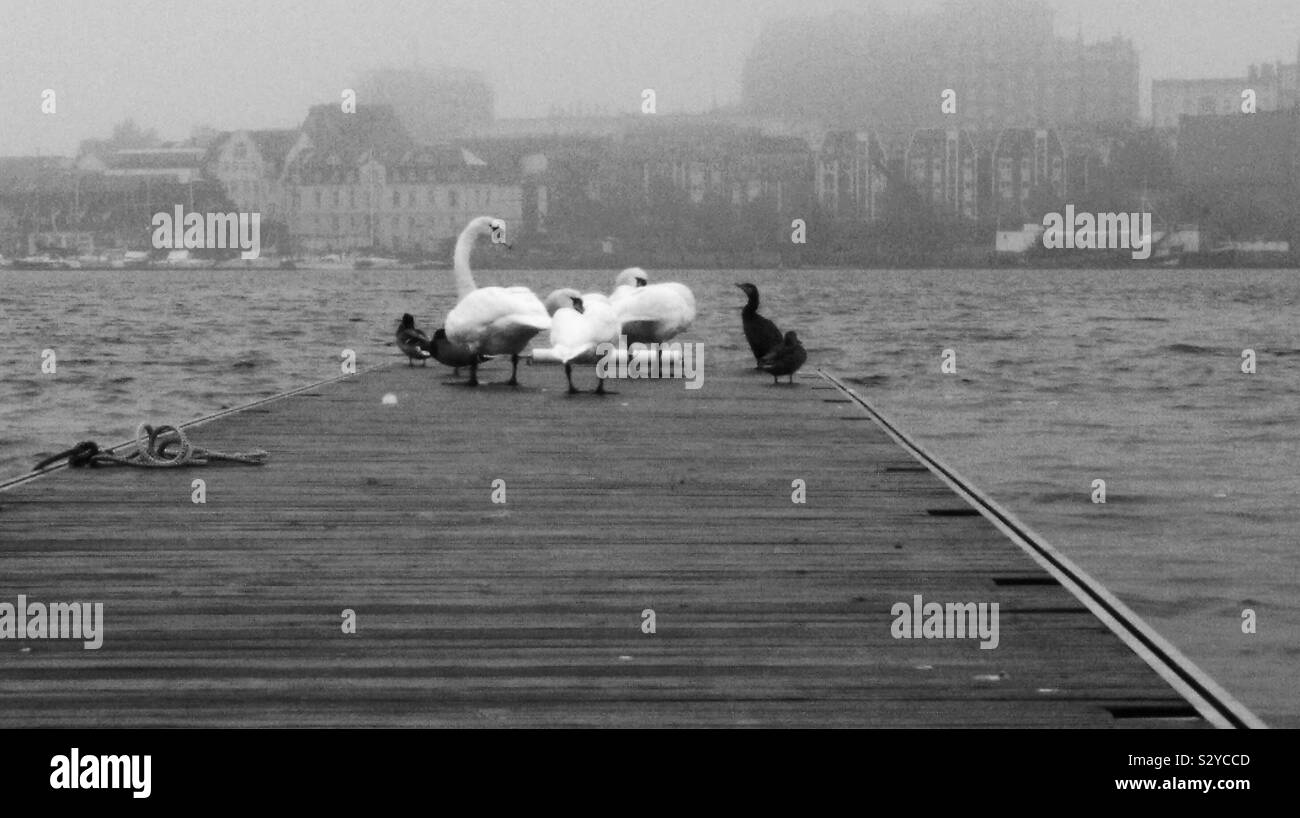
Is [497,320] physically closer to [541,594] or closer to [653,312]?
[653,312]

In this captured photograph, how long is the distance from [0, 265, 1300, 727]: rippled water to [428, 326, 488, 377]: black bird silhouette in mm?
4621

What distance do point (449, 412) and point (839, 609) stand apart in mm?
8787

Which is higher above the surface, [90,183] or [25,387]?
[90,183]

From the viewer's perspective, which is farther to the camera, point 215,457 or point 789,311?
point 789,311

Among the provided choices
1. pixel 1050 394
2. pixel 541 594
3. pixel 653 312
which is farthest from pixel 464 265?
pixel 541 594

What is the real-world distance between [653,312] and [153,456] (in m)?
8.63

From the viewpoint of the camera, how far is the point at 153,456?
12055 mm

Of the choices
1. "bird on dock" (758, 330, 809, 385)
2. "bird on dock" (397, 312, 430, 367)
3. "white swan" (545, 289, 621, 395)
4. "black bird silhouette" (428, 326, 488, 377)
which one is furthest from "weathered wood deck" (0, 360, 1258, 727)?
"bird on dock" (397, 312, 430, 367)

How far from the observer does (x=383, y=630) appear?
732 cm

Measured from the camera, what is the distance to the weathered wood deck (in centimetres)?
629

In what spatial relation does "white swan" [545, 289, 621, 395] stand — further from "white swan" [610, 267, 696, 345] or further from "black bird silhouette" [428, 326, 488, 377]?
"white swan" [610, 267, 696, 345]

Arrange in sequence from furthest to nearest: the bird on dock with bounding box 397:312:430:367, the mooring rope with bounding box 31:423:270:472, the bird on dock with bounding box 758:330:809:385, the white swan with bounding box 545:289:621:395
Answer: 1. the bird on dock with bounding box 397:312:430:367
2. the bird on dock with bounding box 758:330:809:385
3. the white swan with bounding box 545:289:621:395
4. the mooring rope with bounding box 31:423:270:472

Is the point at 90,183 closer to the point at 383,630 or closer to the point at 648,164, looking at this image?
the point at 648,164
